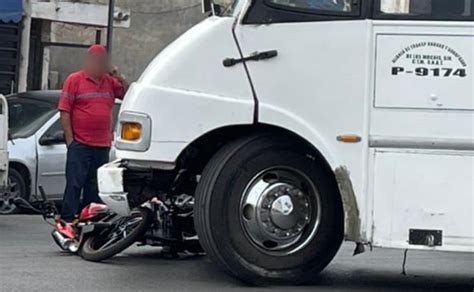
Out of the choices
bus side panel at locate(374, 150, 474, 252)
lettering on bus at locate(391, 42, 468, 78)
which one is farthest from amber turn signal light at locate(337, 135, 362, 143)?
lettering on bus at locate(391, 42, 468, 78)

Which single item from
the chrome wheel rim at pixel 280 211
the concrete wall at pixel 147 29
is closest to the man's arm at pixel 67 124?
the chrome wheel rim at pixel 280 211

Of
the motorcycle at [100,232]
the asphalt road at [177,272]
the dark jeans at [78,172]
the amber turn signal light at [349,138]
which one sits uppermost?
the amber turn signal light at [349,138]

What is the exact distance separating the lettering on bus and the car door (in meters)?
7.27

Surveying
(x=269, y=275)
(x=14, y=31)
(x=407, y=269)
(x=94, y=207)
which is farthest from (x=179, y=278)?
(x=14, y=31)

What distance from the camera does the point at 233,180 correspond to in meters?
7.57

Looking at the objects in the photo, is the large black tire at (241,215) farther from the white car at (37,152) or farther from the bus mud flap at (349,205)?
the white car at (37,152)

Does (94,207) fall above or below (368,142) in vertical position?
below

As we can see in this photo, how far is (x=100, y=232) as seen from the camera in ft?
29.2

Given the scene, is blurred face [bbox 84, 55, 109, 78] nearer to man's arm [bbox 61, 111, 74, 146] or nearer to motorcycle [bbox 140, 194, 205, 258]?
man's arm [bbox 61, 111, 74, 146]

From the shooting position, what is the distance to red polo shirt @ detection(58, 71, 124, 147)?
405 inches

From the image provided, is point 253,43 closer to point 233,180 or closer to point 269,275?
point 233,180

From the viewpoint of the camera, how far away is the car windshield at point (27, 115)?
14031 millimetres

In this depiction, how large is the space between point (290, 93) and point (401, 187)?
2.98 feet

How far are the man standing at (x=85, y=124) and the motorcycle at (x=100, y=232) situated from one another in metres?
0.93
